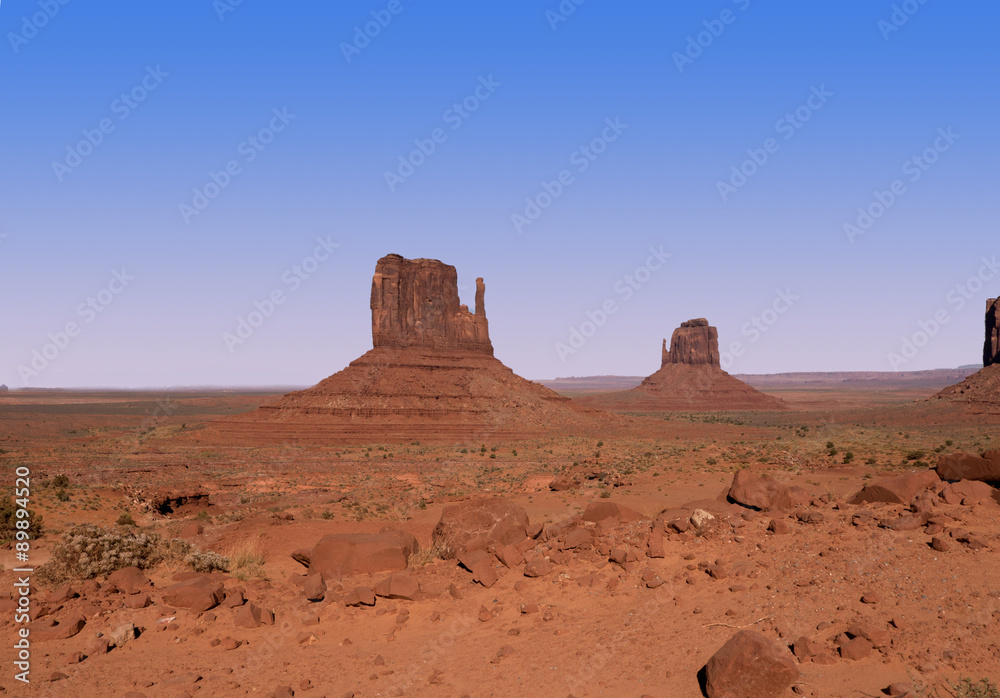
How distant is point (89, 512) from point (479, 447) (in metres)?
40.1

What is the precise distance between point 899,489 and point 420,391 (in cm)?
6667

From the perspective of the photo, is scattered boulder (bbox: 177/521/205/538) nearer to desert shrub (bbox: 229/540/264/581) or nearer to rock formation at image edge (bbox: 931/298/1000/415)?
desert shrub (bbox: 229/540/264/581)

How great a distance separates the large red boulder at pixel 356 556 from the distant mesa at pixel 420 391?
52832 mm

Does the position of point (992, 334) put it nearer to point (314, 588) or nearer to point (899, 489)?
point (899, 489)

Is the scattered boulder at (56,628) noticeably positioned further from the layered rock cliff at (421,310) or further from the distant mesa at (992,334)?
the distant mesa at (992,334)

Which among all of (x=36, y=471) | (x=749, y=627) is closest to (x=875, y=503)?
(x=749, y=627)

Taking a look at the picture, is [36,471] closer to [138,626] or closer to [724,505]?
[138,626]

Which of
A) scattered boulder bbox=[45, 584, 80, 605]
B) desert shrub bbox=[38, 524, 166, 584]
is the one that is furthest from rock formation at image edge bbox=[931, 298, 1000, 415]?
scattered boulder bbox=[45, 584, 80, 605]

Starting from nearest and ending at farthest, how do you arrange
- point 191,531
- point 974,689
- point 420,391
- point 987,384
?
1. point 974,689
2. point 191,531
3. point 420,391
4. point 987,384

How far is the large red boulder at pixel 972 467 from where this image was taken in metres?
13.2

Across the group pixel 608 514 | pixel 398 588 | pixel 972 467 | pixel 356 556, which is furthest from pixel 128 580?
pixel 972 467

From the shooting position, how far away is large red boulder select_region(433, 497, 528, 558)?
1312cm

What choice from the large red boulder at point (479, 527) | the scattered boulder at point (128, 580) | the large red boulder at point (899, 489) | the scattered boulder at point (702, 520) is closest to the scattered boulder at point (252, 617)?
the scattered boulder at point (128, 580)

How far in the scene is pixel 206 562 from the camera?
12.6 m
